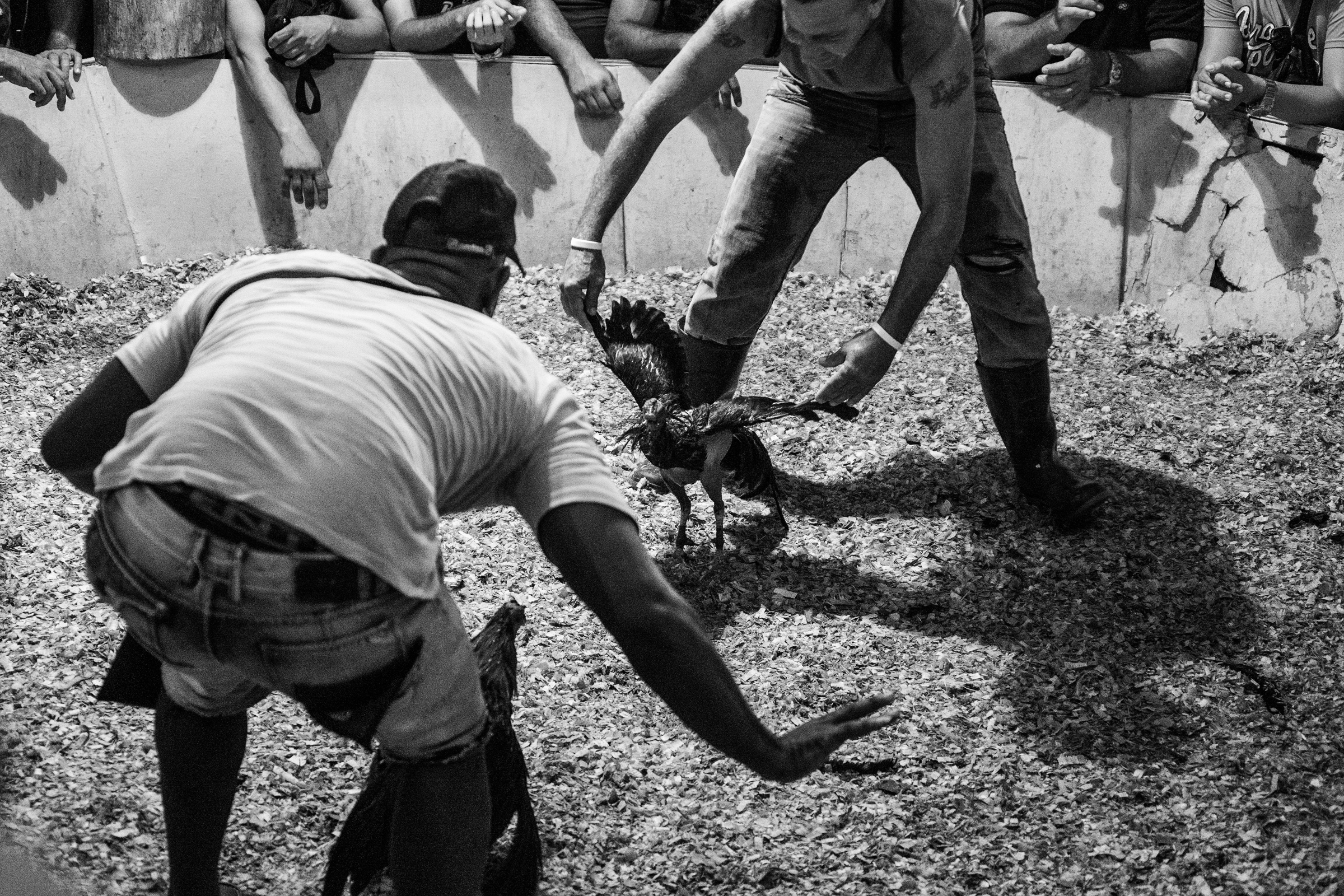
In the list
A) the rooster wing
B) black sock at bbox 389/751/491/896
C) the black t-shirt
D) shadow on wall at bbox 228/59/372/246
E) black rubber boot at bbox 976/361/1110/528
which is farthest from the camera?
shadow on wall at bbox 228/59/372/246

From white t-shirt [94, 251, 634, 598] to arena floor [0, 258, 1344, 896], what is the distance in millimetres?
1232

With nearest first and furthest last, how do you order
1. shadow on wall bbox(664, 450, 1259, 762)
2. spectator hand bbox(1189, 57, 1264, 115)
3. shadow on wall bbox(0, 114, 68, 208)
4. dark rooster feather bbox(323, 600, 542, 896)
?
dark rooster feather bbox(323, 600, 542, 896), shadow on wall bbox(664, 450, 1259, 762), spectator hand bbox(1189, 57, 1264, 115), shadow on wall bbox(0, 114, 68, 208)

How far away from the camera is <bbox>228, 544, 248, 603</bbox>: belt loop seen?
1.70m

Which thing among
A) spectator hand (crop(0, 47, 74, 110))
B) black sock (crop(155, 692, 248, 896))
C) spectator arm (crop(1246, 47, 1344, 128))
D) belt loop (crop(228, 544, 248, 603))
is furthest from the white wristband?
spectator hand (crop(0, 47, 74, 110))

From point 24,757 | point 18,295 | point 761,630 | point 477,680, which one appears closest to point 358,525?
point 477,680

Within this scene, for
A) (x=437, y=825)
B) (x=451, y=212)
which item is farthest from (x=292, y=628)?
(x=451, y=212)

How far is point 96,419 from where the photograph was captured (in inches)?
80.7

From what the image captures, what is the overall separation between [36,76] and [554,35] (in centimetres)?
217

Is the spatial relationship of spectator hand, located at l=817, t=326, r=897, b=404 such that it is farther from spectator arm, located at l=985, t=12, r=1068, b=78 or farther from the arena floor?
spectator arm, located at l=985, t=12, r=1068, b=78

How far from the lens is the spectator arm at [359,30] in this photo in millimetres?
5691

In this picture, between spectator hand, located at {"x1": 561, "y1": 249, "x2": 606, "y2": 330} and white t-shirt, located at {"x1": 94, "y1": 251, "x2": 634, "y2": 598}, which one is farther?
spectator hand, located at {"x1": 561, "y1": 249, "x2": 606, "y2": 330}

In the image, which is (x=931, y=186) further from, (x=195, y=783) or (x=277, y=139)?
(x=277, y=139)

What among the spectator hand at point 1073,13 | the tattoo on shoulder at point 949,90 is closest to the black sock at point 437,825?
the tattoo on shoulder at point 949,90

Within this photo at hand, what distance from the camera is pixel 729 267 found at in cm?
400
